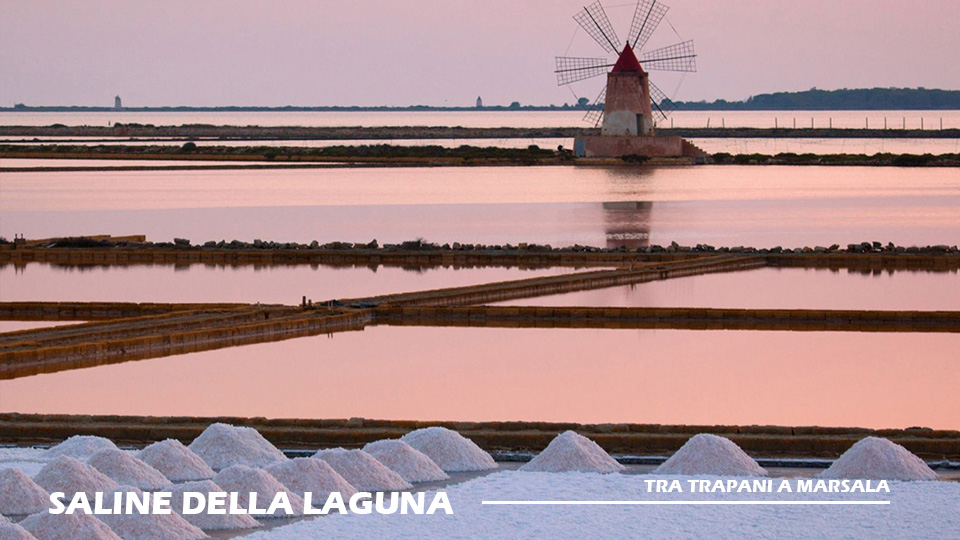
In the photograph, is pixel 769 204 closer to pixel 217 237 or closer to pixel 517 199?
pixel 517 199

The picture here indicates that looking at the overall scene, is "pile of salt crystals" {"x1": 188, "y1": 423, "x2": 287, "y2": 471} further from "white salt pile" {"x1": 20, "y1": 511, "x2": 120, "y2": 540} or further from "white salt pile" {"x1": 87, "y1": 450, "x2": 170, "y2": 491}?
"white salt pile" {"x1": 20, "y1": 511, "x2": 120, "y2": 540}

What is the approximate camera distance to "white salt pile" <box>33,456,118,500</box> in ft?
23.1

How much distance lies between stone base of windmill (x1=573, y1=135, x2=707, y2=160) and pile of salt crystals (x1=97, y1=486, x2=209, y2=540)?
38.3 meters

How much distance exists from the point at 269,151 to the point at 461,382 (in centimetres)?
4738

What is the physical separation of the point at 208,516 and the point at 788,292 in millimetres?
11091

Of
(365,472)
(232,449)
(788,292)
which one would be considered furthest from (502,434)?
(788,292)

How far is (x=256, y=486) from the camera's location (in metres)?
6.93

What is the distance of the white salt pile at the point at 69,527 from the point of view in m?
6.20

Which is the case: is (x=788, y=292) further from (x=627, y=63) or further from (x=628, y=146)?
(x=628, y=146)

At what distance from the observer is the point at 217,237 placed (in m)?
25.5

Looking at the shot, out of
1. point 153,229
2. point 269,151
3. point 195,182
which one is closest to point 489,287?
point 153,229

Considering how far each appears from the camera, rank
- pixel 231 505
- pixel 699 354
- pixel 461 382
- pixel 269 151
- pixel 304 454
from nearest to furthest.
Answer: pixel 231 505 → pixel 304 454 → pixel 461 382 → pixel 699 354 → pixel 269 151

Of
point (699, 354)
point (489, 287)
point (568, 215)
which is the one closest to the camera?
point (699, 354)

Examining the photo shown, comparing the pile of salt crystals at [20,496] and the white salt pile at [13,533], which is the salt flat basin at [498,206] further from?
the white salt pile at [13,533]
